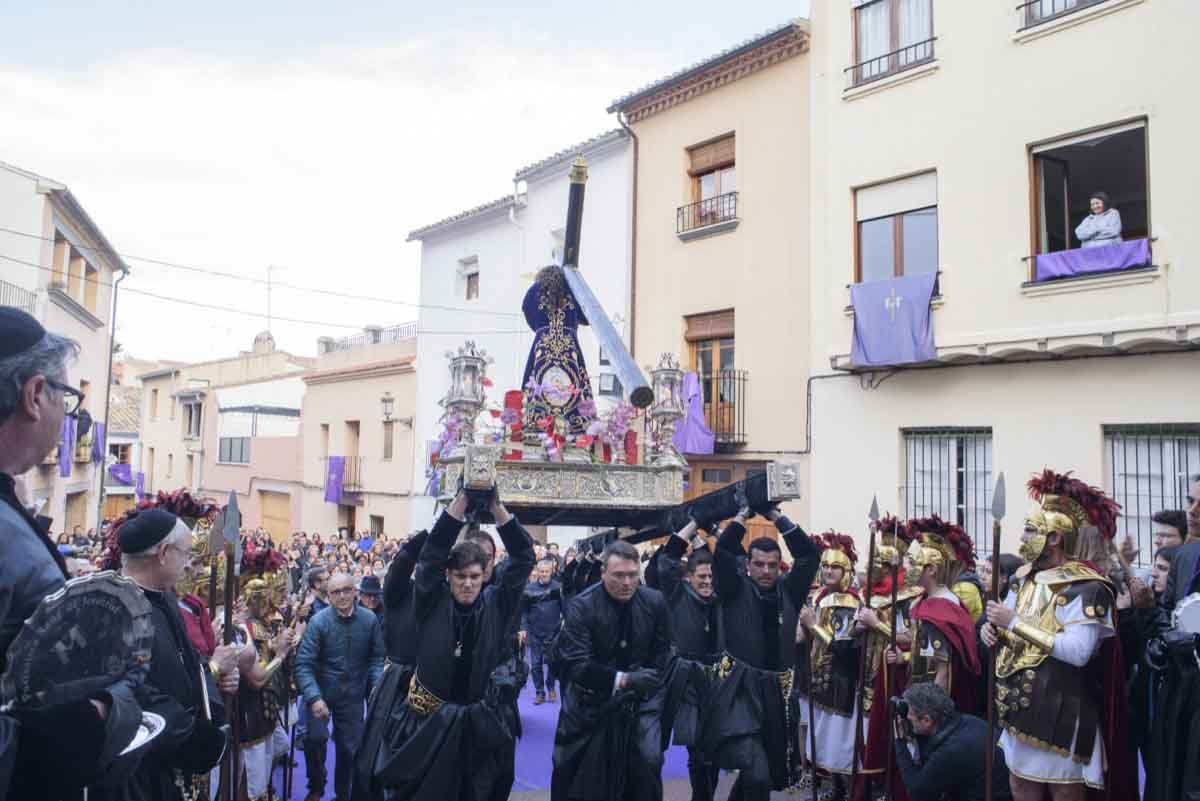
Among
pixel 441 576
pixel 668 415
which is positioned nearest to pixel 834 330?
pixel 668 415

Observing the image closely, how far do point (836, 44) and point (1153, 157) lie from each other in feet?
15.5

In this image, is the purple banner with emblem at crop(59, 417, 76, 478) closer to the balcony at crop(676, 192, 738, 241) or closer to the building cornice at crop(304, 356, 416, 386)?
the building cornice at crop(304, 356, 416, 386)

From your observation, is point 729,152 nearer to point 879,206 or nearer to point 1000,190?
point 879,206

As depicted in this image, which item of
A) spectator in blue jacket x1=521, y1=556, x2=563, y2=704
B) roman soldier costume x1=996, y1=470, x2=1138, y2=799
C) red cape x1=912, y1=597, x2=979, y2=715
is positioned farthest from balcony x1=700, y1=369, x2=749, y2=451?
roman soldier costume x1=996, y1=470, x2=1138, y2=799

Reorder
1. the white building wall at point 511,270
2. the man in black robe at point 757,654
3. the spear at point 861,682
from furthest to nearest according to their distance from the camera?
the white building wall at point 511,270
the spear at point 861,682
the man in black robe at point 757,654

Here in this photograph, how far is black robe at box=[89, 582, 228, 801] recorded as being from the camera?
118 inches

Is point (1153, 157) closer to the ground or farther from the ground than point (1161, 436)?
farther from the ground

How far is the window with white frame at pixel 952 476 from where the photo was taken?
452 inches

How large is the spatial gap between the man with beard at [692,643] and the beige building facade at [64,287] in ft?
38.9

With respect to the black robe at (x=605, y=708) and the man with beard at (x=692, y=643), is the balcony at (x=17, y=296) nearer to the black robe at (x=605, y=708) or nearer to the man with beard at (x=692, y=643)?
the man with beard at (x=692, y=643)

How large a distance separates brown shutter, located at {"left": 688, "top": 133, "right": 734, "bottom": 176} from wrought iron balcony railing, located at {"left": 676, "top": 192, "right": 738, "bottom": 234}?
53cm

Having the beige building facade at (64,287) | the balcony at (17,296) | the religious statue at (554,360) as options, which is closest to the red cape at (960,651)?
the religious statue at (554,360)

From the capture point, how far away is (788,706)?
6.21 m

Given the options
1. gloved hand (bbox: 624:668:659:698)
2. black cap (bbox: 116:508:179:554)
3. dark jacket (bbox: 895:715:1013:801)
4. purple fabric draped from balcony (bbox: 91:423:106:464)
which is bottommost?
dark jacket (bbox: 895:715:1013:801)
